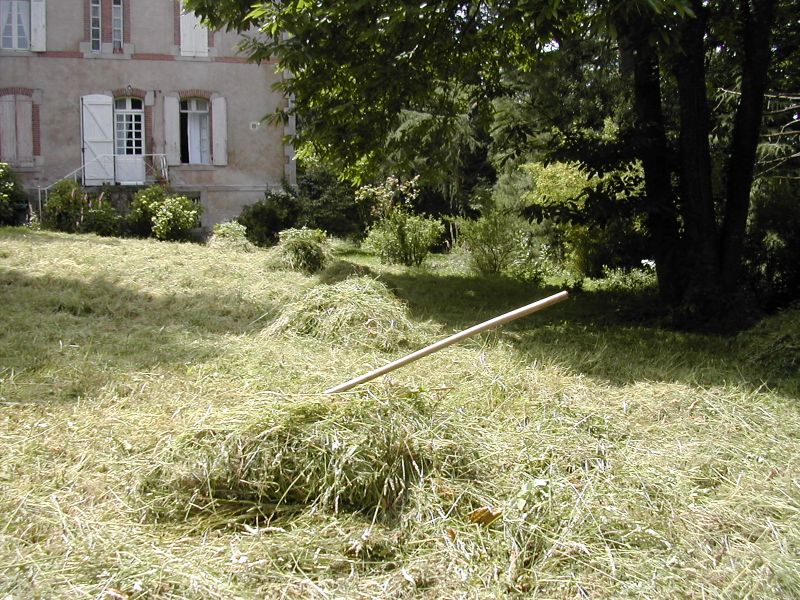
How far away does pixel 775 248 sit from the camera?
920 cm

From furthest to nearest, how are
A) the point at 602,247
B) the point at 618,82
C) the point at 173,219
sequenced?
the point at 173,219
the point at 602,247
the point at 618,82

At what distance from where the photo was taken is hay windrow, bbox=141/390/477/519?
305 cm

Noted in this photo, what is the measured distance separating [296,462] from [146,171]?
53.2 ft

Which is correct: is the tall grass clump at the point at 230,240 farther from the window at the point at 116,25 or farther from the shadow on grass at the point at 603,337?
the window at the point at 116,25

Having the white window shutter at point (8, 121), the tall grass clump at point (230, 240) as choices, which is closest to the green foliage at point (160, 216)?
the tall grass clump at point (230, 240)

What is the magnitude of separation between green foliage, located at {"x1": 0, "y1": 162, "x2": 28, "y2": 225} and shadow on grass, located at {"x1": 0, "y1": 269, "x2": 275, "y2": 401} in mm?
8698

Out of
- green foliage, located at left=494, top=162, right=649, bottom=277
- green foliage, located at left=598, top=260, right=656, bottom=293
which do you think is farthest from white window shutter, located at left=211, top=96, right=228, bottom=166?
green foliage, located at left=598, top=260, right=656, bottom=293

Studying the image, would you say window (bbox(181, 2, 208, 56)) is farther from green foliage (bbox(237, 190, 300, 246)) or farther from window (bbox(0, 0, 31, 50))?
green foliage (bbox(237, 190, 300, 246))

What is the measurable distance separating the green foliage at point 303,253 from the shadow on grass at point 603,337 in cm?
132

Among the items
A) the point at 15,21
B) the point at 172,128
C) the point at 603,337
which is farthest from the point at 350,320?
the point at 15,21

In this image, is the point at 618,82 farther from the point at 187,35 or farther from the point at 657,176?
the point at 187,35

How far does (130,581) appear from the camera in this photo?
2469 mm

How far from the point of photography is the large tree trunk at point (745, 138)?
757 centimetres

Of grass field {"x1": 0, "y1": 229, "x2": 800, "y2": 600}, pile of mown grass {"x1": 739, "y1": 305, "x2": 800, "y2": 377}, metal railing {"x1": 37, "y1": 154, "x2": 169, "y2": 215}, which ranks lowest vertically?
grass field {"x1": 0, "y1": 229, "x2": 800, "y2": 600}
